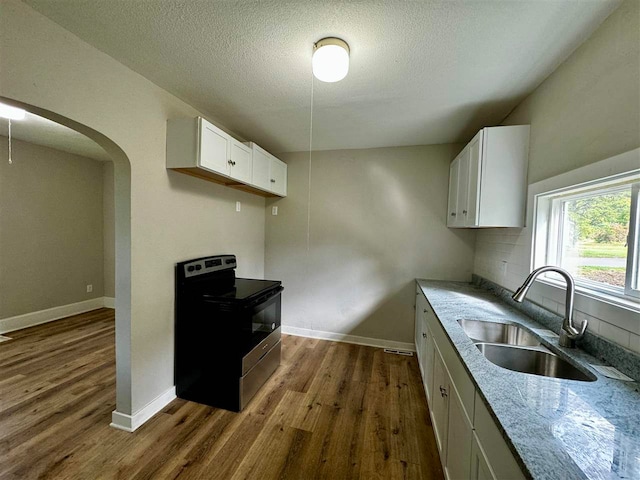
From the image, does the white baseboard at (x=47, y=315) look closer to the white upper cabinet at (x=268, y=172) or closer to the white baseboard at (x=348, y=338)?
the white baseboard at (x=348, y=338)

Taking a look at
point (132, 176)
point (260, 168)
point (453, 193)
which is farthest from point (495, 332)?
point (132, 176)

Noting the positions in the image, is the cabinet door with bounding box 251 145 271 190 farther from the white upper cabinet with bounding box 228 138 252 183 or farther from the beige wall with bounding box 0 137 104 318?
the beige wall with bounding box 0 137 104 318

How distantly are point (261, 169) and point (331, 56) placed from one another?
5.06 ft

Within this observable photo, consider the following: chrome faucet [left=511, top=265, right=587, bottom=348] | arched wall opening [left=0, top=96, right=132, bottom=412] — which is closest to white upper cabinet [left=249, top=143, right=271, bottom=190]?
arched wall opening [left=0, top=96, right=132, bottom=412]

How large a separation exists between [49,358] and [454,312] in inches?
153

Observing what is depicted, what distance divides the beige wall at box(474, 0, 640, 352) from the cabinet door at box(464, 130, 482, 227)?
1.06 ft

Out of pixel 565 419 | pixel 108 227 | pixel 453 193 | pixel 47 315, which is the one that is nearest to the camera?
pixel 565 419

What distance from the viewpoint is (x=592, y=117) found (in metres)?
1.29

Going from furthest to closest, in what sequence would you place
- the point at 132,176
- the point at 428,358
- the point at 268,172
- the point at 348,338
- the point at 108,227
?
1. the point at 108,227
2. the point at 348,338
3. the point at 268,172
4. the point at 428,358
5. the point at 132,176

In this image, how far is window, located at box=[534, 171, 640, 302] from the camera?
1149 mm

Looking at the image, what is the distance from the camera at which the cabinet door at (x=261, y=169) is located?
8.66ft

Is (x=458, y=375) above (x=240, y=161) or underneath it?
underneath

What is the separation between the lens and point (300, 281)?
349 centimetres

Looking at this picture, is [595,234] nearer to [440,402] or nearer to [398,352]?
[440,402]
